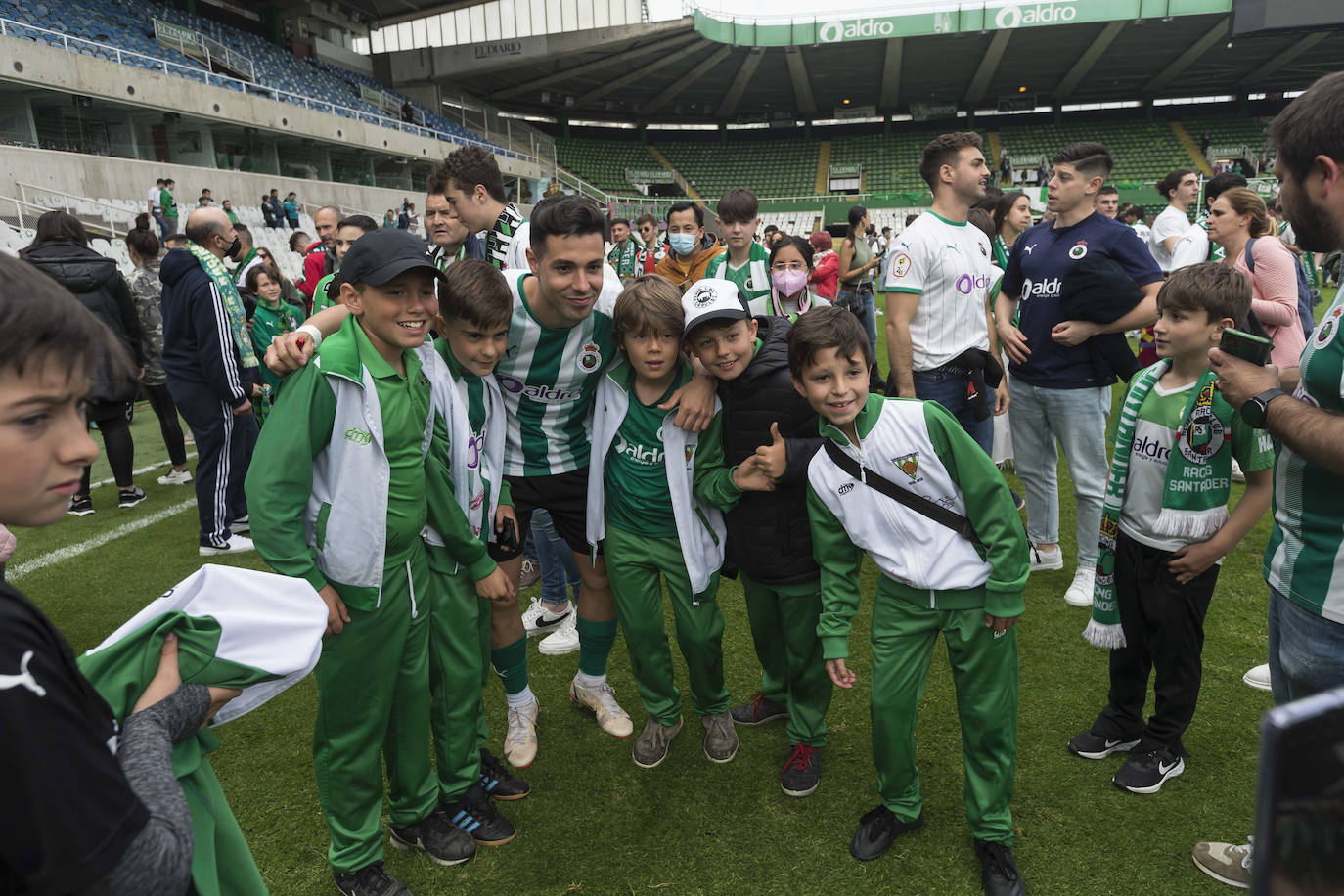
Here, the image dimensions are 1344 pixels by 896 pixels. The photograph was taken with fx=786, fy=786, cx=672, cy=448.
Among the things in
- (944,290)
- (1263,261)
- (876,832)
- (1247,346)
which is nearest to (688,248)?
(944,290)

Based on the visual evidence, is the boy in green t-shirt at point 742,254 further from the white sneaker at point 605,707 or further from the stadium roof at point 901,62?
the stadium roof at point 901,62

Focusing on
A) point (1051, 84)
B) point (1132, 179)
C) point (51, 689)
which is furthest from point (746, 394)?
point (1051, 84)

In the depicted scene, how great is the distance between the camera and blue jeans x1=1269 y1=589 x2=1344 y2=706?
1.64m

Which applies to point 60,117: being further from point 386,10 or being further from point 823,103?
point 823,103

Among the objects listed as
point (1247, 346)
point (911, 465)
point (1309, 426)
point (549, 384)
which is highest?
point (1247, 346)

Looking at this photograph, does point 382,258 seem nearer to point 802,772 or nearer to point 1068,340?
point 802,772

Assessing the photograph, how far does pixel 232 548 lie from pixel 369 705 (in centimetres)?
374

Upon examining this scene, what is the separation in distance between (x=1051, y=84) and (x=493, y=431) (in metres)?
45.7

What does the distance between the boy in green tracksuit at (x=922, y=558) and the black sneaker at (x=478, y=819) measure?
1278 millimetres

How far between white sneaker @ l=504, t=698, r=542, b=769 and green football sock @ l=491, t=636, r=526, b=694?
0.09m

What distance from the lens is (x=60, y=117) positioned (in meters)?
17.6

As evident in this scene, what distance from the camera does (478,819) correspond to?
8.86 ft

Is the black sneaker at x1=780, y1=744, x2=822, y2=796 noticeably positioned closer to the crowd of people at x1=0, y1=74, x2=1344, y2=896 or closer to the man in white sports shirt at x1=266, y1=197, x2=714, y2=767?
the crowd of people at x1=0, y1=74, x2=1344, y2=896

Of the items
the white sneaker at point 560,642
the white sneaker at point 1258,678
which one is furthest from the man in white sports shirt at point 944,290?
the white sneaker at point 560,642
